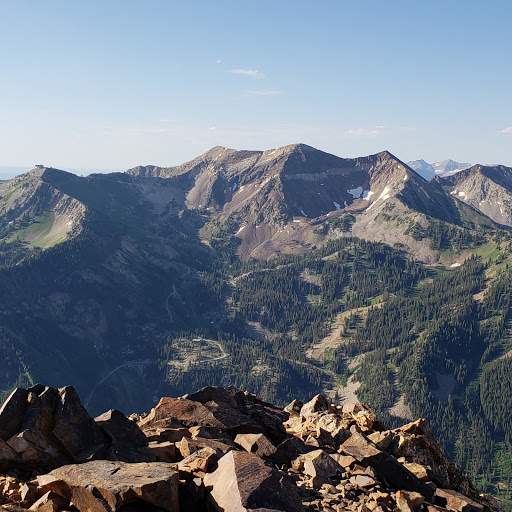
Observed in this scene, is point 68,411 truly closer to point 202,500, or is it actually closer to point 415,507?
point 202,500

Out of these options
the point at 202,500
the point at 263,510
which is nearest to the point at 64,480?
the point at 202,500

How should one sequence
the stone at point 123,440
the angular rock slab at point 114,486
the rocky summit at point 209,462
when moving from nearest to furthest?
the angular rock slab at point 114,486
the rocky summit at point 209,462
the stone at point 123,440

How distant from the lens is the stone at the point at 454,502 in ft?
101

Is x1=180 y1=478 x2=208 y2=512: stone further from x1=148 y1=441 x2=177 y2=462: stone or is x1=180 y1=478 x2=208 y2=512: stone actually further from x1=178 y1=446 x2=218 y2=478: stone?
x1=148 y1=441 x2=177 y2=462: stone

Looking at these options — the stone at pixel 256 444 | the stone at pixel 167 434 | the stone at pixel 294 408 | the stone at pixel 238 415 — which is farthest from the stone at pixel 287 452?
the stone at pixel 294 408

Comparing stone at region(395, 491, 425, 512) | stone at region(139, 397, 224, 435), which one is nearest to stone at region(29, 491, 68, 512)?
stone at region(139, 397, 224, 435)

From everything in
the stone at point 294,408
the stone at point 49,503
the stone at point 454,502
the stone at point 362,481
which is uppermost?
the stone at point 49,503

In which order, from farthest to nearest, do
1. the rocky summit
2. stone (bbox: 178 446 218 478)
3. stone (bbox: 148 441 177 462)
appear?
stone (bbox: 148 441 177 462), stone (bbox: 178 446 218 478), the rocky summit

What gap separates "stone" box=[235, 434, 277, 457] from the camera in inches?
1353

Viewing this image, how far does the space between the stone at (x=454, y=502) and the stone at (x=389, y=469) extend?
2.48ft

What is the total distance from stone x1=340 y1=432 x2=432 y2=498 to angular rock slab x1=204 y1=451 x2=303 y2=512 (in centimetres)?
947

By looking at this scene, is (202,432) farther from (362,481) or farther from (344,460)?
(362,481)

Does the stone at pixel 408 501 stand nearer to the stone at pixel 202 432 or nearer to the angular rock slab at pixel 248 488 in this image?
the angular rock slab at pixel 248 488

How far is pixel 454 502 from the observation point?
3116 cm
